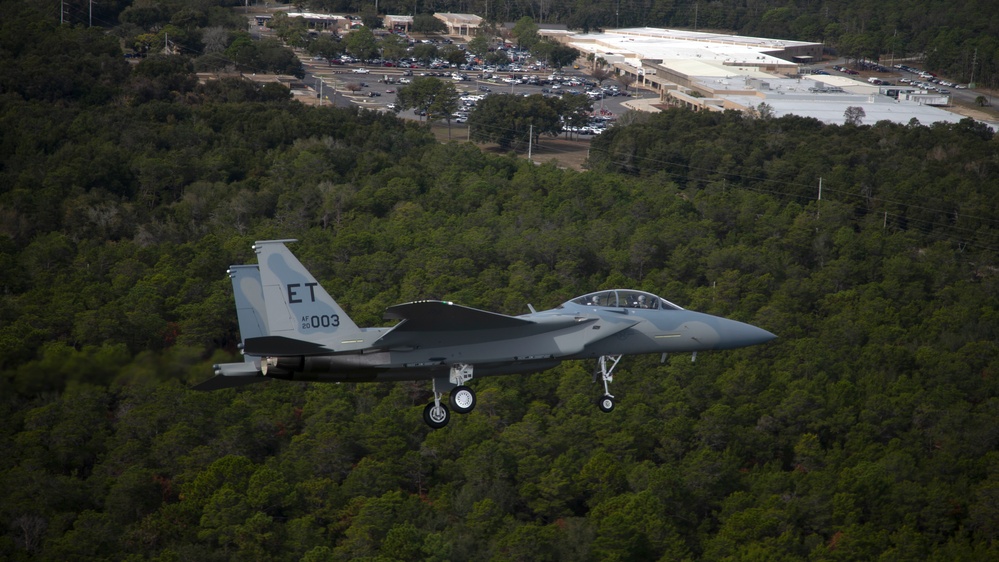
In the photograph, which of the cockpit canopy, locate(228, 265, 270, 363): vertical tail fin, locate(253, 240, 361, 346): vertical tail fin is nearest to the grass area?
the cockpit canopy

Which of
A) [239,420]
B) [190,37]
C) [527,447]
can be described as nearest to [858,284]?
[527,447]

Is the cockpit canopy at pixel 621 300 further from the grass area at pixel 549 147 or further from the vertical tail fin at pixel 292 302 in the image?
the grass area at pixel 549 147

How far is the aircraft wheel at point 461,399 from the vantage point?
124 ft

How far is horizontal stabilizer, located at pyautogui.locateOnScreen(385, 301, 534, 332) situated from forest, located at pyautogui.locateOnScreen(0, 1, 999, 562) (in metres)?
7.69

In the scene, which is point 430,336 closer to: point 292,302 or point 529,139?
point 292,302

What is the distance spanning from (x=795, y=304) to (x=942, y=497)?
2676 centimetres

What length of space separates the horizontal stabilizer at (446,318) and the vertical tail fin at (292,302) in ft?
7.38

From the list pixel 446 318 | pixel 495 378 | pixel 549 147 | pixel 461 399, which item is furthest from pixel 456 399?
pixel 549 147

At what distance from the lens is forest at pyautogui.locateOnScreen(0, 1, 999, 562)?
199 feet

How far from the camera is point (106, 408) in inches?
2749

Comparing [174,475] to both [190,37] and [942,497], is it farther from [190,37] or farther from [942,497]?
[190,37]

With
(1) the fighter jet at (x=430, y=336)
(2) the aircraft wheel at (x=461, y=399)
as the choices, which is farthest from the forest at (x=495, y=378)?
(2) the aircraft wheel at (x=461, y=399)

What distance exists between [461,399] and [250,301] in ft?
24.6

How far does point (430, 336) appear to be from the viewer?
37281 mm
